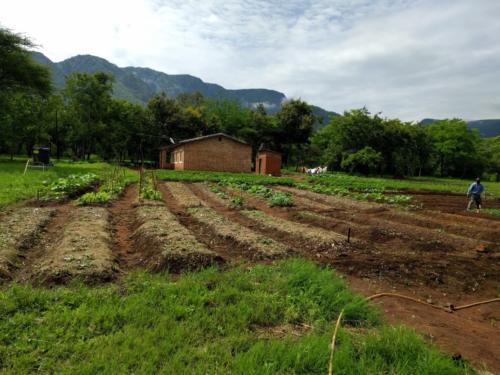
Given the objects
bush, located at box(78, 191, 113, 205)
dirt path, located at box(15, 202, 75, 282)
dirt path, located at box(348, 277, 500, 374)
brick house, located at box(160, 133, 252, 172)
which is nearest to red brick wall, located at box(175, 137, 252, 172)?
brick house, located at box(160, 133, 252, 172)

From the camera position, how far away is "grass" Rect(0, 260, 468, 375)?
2.96 meters

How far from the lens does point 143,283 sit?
454 cm

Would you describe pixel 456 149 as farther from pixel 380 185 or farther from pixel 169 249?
pixel 169 249

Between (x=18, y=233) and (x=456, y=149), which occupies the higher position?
(x=456, y=149)

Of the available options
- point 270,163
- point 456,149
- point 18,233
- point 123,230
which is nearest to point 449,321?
point 123,230

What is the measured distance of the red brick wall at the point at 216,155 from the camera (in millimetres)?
34722

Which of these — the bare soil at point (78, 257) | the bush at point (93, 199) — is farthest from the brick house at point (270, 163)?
the bare soil at point (78, 257)

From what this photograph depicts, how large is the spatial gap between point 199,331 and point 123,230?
223 inches

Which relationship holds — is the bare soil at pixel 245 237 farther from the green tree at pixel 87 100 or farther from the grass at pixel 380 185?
the green tree at pixel 87 100

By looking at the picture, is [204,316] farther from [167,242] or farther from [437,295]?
[437,295]

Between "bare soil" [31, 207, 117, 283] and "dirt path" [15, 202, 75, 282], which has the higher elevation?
"bare soil" [31, 207, 117, 283]

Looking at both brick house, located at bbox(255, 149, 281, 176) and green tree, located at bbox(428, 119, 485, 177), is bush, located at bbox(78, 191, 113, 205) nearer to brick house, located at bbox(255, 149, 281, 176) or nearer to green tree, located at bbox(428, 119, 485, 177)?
brick house, located at bbox(255, 149, 281, 176)

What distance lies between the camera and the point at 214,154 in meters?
35.7

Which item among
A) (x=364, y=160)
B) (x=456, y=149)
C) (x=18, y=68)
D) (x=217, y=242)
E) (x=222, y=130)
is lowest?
(x=217, y=242)
